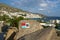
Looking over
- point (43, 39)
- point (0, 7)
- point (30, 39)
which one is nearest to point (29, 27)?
point (30, 39)

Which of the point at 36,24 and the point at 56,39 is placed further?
the point at 36,24

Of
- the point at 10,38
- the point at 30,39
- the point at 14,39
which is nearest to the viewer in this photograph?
the point at 30,39

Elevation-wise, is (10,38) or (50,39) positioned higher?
(50,39)

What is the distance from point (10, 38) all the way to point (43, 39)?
20.5 feet

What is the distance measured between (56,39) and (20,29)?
20.0 feet

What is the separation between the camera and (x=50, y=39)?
5617 mm

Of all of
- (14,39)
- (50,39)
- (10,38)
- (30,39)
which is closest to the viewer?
(50,39)

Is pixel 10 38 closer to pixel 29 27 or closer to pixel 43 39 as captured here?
pixel 29 27

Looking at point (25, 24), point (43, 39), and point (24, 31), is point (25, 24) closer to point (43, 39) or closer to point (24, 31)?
point (24, 31)

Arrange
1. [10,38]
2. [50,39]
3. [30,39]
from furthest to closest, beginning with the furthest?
[10,38] < [30,39] < [50,39]

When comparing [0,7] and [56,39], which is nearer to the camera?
[56,39]

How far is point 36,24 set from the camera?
40.3ft

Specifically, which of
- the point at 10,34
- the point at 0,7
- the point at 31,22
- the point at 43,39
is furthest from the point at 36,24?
the point at 0,7

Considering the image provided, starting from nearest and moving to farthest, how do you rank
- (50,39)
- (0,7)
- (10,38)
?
(50,39) < (10,38) < (0,7)
